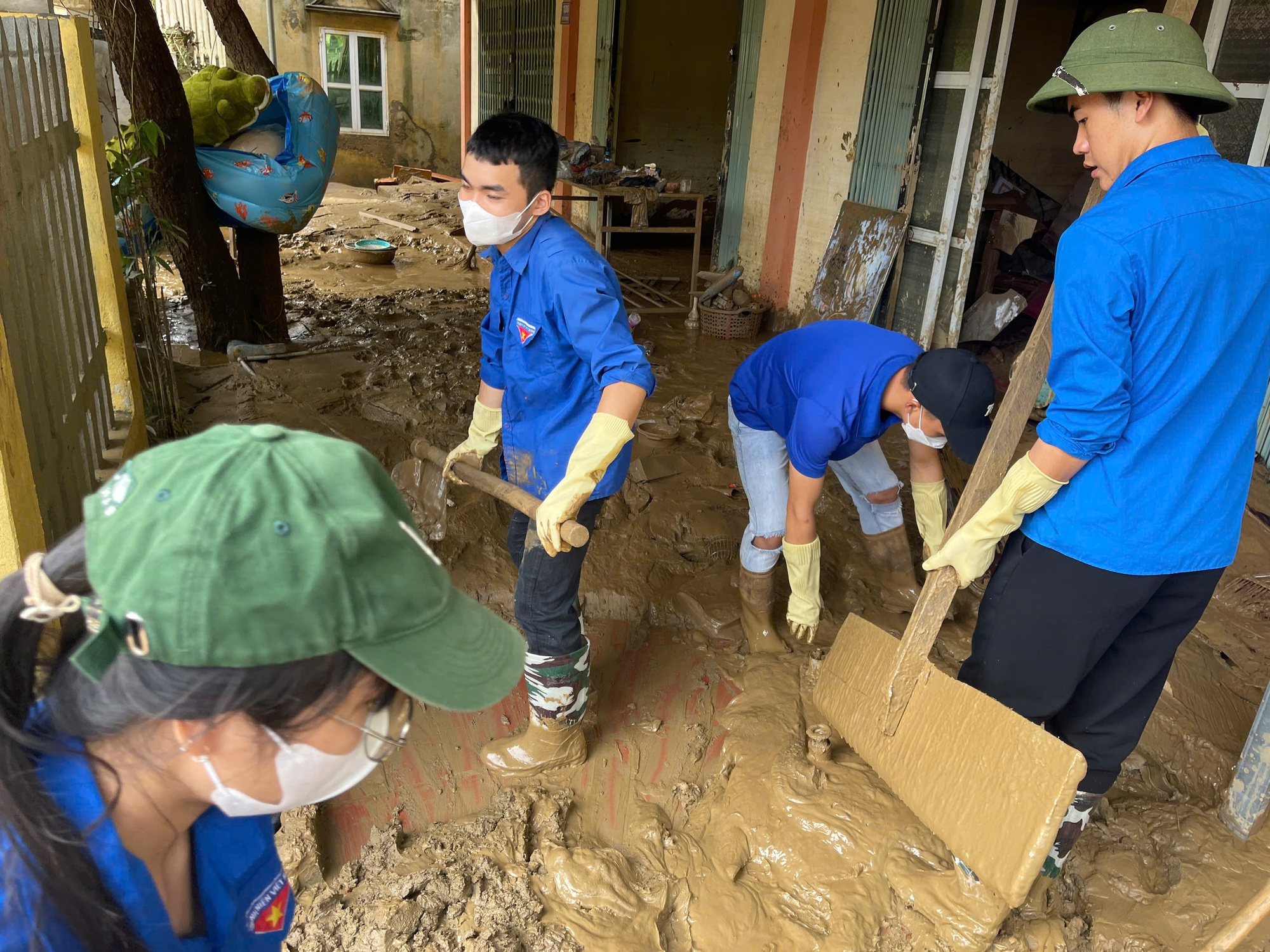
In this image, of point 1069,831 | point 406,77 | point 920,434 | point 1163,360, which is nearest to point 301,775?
point 1163,360

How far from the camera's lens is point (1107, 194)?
1.60 metres

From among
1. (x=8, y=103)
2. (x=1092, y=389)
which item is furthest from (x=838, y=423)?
(x=8, y=103)

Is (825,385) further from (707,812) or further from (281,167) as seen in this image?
(281,167)

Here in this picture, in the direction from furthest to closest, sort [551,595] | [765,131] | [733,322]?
[765,131]
[733,322]
[551,595]

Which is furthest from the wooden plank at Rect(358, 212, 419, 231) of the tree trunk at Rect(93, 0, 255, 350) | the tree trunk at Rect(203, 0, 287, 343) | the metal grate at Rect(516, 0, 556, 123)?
the tree trunk at Rect(93, 0, 255, 350)

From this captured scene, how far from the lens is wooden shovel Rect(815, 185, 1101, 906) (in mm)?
1731

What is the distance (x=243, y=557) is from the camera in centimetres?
70

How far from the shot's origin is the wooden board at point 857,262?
5.23 meters

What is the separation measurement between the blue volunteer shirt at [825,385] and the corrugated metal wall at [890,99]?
292 cm

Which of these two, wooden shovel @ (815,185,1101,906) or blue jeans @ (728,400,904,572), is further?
blue jeans @ (728,400,904,572)

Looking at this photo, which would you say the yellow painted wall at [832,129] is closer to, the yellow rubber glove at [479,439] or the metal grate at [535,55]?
the yellow rubber glove at [479,439]

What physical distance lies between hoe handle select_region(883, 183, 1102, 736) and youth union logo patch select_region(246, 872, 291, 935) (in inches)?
56.6

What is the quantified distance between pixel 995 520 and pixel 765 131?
5.44 metres

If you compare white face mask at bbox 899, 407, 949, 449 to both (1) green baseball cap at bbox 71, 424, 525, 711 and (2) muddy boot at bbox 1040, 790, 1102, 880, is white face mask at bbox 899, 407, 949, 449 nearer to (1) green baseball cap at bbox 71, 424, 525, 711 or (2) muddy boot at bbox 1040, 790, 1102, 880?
(2) muddy boot at bbox 1040, 790, 1102, 880
